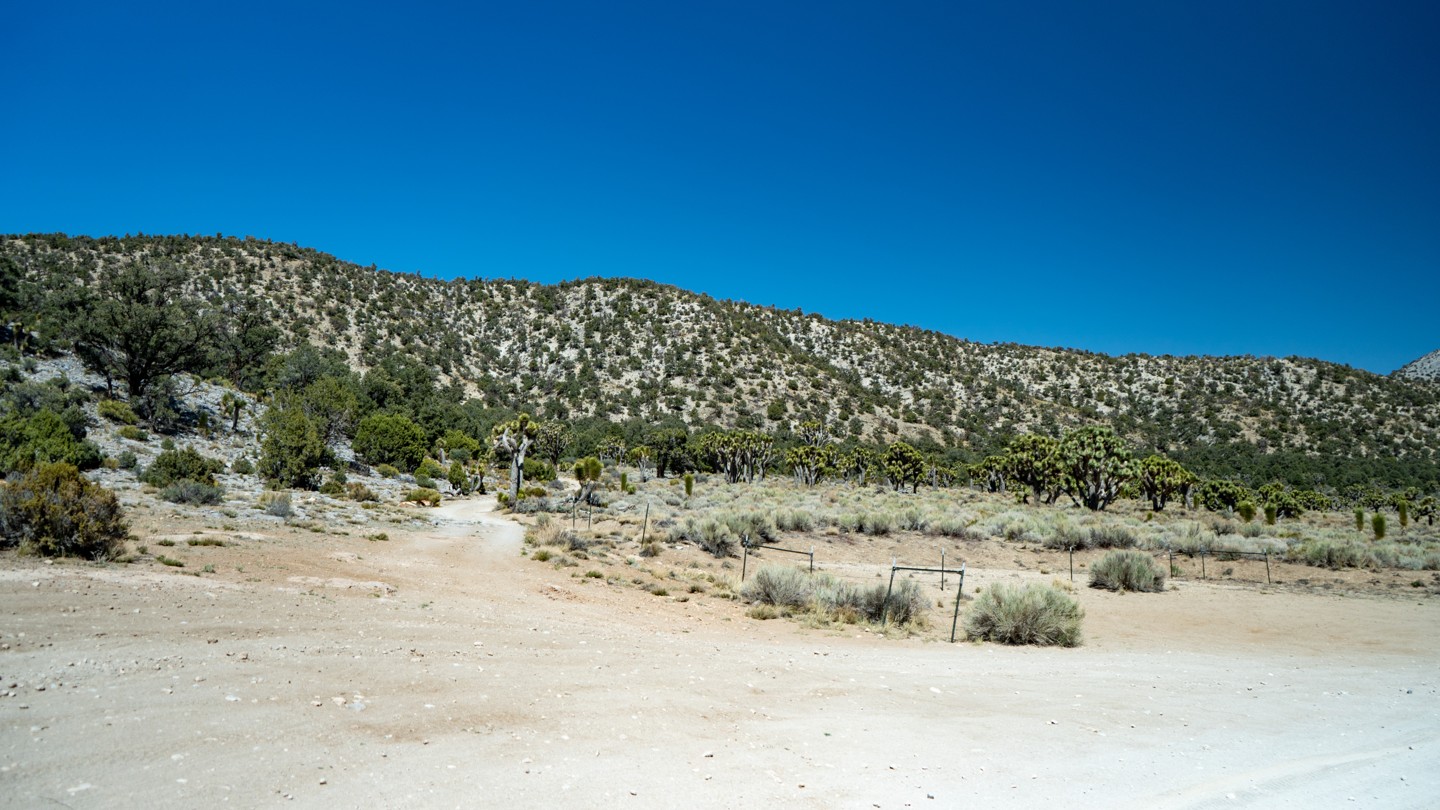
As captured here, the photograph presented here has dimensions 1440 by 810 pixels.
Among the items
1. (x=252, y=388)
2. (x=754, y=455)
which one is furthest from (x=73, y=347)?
(x=754, y=455)

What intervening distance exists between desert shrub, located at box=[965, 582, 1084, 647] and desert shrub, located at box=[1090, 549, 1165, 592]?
791 cm

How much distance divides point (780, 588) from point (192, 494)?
63.1 feet

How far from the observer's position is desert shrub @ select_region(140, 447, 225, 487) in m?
26.6

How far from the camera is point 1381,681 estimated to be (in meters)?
11.7

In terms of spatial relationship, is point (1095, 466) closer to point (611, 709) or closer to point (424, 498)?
point (424, 498)

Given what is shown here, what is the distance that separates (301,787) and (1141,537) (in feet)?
104

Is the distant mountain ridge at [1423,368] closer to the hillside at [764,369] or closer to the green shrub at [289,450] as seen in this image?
the hillside at [764,369]

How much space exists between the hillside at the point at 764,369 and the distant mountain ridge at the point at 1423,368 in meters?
10.4

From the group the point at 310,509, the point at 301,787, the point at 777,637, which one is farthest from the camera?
the point at 310,509

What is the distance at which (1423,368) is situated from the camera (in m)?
111

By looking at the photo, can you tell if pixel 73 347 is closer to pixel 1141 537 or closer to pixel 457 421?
pixel 457 421

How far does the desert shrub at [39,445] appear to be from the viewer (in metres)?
23.8

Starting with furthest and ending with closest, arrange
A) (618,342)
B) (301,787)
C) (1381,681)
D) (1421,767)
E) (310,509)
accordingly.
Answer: (618,342) < (310,509) < (1381,681) < (1421,767) < (301,787)

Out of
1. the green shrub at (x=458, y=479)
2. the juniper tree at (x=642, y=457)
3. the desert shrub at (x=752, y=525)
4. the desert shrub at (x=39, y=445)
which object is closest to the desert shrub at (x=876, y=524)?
the desert shrub at (x=752, y=525)
